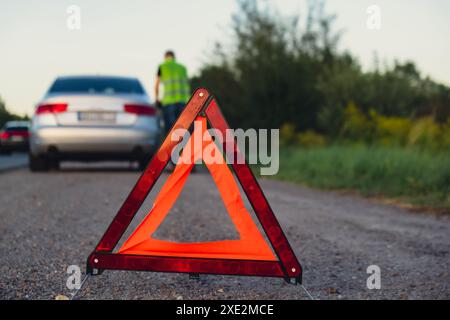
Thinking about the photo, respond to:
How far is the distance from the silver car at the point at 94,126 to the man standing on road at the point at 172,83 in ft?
1.26

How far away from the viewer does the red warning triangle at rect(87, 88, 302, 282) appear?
3643mm

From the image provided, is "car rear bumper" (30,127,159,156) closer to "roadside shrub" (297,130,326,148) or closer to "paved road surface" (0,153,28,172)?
"paved road surface" (0,153,28,172)

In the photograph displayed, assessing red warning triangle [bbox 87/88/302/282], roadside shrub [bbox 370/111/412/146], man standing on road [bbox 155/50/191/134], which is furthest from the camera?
roadside shrub [bbox 370/111/412/146]

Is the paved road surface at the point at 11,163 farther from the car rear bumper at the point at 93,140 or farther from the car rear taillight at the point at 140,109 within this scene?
the car rear taillight at the point at 140,109

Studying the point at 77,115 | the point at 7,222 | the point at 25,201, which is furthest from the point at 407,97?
the point at 7,222

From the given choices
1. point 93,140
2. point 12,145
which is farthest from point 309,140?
point 93,140

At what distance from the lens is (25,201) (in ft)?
29.0

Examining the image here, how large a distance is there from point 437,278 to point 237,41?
30994 mm

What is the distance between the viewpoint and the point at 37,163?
1419 cm

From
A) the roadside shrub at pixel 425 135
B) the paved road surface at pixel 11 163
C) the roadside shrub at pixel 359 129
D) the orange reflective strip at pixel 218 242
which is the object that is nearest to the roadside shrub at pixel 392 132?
the roadside shrub at pixel 359 129

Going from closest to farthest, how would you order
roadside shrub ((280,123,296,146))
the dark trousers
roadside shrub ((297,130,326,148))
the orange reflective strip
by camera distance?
the orange reflective strip, the dark trousers, roadside shrub ((297,130,326,148)), roadside shrub ((280,123,296,146))

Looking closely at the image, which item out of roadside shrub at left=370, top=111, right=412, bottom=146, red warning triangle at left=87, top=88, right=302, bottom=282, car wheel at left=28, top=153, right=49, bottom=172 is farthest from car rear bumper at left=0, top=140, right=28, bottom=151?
red warning triangle at left=87, top=88, right=302, bottom=282

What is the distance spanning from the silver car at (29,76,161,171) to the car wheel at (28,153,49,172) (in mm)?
835

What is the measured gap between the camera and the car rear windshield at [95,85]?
1346cm
